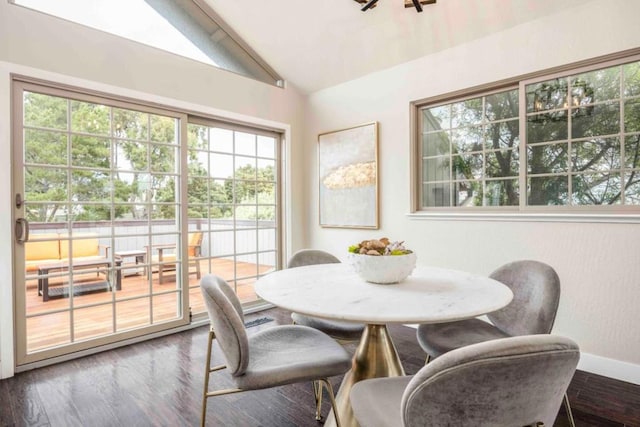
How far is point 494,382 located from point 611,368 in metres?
2.20

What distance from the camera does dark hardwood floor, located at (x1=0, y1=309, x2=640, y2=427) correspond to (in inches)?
74.0

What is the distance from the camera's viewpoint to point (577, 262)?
2451 mm

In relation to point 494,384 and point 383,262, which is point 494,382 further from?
point 383,262

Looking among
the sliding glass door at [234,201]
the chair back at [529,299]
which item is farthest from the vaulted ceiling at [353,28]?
the chair back at [529,299]

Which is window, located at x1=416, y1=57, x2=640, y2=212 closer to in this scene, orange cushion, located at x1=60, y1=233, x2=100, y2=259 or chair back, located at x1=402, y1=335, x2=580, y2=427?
chair back, located at x1=402, y1=335, x2=580, y2=427

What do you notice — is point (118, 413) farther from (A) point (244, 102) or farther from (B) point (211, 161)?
(A) point (244, 102)

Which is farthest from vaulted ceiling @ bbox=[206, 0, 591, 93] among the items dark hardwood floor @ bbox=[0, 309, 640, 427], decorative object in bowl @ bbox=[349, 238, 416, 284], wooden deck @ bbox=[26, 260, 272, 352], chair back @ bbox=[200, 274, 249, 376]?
chair back @ bbox=[200, 274, 249, 376]

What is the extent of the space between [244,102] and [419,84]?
171cm

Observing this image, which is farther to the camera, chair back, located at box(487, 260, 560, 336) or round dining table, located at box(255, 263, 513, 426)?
chair back, located at box(487, 260, 560, 336)

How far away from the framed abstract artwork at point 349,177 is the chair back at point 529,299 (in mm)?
1612

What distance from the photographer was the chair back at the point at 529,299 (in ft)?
5.67

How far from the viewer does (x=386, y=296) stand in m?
1.47

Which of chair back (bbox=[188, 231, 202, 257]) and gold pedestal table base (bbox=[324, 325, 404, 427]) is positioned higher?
chair back (bbox=[188, 231, 202, 257])

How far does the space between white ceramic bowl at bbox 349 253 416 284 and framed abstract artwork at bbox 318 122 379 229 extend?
6.08 ft
